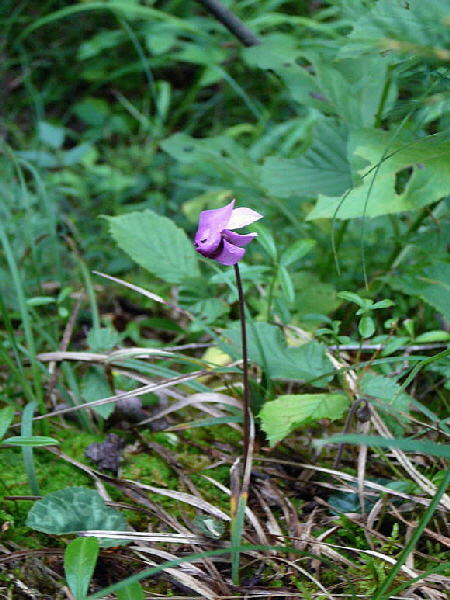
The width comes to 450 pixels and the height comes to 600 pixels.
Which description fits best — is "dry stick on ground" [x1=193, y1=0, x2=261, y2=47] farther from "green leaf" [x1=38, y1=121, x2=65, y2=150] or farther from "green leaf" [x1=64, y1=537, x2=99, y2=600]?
"green leaf" [x1=64, y1=537, x2=99, y2=600]

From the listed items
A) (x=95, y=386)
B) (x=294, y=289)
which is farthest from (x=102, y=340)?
(x=294, y=289)

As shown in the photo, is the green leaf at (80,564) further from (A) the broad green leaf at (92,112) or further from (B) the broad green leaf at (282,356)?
(A) the broad green leaf at (92,112)

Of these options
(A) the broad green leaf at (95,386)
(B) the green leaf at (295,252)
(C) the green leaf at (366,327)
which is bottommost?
(A) the broad green leaf at (95,386)

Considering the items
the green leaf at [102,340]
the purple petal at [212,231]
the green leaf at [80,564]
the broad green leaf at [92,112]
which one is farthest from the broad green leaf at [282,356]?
the broad green leaf at [92,112]

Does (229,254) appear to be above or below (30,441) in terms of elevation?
above

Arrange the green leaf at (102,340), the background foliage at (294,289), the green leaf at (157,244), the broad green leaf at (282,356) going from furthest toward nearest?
the green leaf at (157,244)
the green leaf at (102,340)
the broad green leaf at (282,356)
the background foliage at (294,289)

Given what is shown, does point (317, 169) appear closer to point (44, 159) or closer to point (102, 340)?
point (102, 340)

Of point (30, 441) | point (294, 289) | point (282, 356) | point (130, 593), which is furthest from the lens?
point (294, 289)

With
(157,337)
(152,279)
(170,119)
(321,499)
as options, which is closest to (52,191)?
(152,279)
